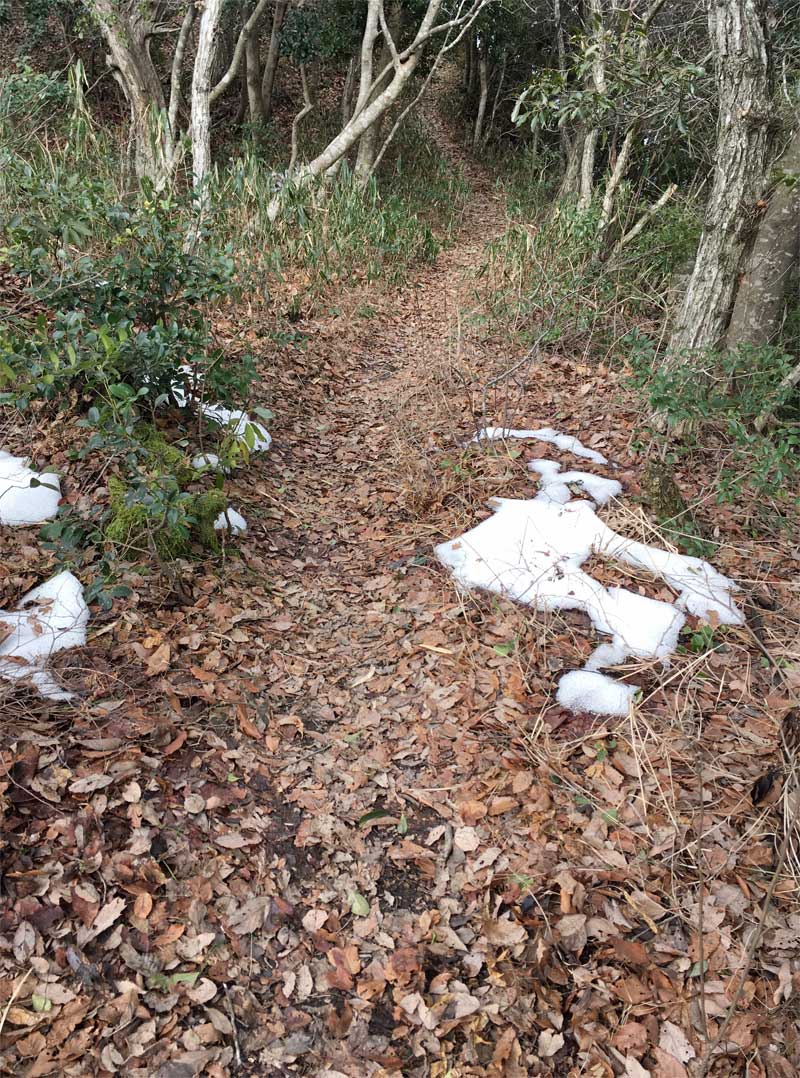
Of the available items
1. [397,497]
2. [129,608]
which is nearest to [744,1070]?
[129,608]

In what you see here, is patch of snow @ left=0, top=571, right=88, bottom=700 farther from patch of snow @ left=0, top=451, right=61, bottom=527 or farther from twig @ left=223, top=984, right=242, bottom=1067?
twig @ left=223, top=984, right=242, bottom=1067

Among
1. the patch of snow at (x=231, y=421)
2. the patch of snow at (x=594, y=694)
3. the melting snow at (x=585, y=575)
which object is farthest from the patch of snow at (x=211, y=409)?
the patch of snow at (x=594, y=694)

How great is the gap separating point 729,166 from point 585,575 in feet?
8.88

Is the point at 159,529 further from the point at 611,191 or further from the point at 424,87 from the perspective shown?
the point at 424,87

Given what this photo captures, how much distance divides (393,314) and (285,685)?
536 cm

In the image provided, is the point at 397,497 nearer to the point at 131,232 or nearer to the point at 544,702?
the point at 544,702

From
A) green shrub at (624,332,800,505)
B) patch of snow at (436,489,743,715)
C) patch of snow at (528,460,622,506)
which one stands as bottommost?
patch of snow at (436,489,743,715)

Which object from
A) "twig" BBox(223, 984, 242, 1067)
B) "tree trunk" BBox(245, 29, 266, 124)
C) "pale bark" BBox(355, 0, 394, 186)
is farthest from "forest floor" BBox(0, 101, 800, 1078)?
"tree trunk" BBox(245, 29, 266, 124)

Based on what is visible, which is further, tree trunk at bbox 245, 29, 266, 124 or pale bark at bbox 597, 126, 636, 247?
tree trunk at bbox 245, 29, 266, 124

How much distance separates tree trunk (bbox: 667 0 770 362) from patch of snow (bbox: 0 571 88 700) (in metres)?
3.79

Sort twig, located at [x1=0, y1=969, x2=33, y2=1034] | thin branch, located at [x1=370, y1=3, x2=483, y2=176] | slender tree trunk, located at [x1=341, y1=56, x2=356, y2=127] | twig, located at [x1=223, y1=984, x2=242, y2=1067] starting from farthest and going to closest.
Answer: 1. slender tree trunk, located at [x1=341, y1=56, x2=356, y2=127]
2. thin branch, located at [x1=370, y1=3, x2=483, y2=176]
3. twig, located at [x1=223, y1=984, x2=242, y2=1067]
4. twig, located at [x1=0, y1=969, x2=33, y2=1034]

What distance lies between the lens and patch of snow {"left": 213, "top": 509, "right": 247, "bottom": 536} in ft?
11.4

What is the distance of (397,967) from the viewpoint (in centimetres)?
199

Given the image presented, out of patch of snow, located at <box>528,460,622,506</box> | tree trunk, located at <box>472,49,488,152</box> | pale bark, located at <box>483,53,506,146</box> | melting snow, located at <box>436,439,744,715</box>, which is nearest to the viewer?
melting snow, located at <box>436,439,744,715</box>
